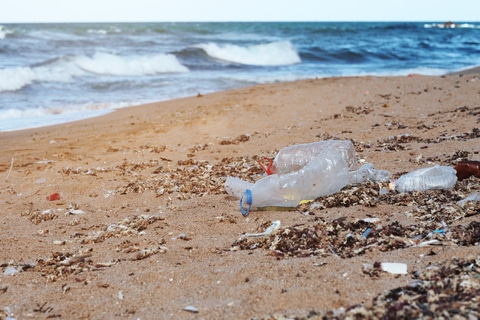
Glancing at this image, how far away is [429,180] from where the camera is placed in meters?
3.80

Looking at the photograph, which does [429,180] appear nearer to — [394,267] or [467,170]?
[467,170]

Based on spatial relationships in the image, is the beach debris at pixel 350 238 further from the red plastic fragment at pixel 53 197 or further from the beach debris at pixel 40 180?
the beach debris at pixel 40 180

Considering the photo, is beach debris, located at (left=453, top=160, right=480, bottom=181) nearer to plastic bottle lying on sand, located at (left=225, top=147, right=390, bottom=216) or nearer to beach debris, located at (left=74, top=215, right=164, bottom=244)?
plastic bottle lying on sand, located at (left=225, top=147, right=390, bottom=216)

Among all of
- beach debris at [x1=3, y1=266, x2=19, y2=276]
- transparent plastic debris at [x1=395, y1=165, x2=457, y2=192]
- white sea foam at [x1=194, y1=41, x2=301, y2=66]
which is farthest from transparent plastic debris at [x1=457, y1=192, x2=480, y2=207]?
white sea foam at [x1=194, y1=41, x2=301, y2=66]

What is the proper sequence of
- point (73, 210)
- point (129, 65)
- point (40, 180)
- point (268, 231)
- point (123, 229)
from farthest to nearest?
point (129, 65)
point (40, 180)
point (73, 210)
point (123, 229)
point (268, 231)

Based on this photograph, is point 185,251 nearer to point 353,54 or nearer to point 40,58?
point 40,58

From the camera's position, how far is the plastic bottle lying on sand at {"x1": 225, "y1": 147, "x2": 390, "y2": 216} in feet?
12.4

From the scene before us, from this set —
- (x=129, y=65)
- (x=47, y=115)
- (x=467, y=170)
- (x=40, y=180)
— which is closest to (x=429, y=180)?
(x=467, y=170)

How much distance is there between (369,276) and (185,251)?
47.0 inches

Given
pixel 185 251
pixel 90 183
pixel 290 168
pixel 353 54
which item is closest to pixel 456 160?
pixel 290 168

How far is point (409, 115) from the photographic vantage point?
270 inches

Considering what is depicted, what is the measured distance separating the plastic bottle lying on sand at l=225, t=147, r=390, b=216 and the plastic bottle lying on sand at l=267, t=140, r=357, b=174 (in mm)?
336

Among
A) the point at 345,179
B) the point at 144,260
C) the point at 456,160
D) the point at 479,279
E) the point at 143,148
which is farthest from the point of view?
the point at 143,148

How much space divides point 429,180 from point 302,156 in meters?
1.11
